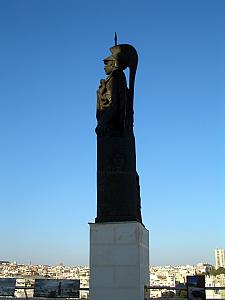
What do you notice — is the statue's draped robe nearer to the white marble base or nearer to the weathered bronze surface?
the weathered bronze surface

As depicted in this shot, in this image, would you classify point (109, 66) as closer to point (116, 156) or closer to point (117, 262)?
point (116, 156)

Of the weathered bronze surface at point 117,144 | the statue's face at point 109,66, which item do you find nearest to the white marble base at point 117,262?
the weathered bronze surface at point 117,144

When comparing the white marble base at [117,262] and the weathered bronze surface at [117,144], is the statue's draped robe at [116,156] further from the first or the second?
the white marble base at [117,262]

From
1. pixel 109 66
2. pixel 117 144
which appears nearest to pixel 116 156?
pixel 117 144

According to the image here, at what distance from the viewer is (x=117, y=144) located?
7.58 metres

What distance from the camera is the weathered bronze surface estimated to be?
7172 mm

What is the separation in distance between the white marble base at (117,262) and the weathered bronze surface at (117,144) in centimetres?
25

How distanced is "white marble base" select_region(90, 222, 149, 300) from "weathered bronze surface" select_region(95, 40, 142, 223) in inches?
9.7

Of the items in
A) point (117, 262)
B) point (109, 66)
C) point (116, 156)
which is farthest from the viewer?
point (109, 66)

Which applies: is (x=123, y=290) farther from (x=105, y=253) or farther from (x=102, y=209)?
(x=102, y=209)

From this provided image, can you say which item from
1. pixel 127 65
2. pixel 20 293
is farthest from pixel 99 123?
pixel 20 293

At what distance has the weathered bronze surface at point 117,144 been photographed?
717 cm

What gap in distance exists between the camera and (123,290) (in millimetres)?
6562

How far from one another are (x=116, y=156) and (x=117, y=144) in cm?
24
